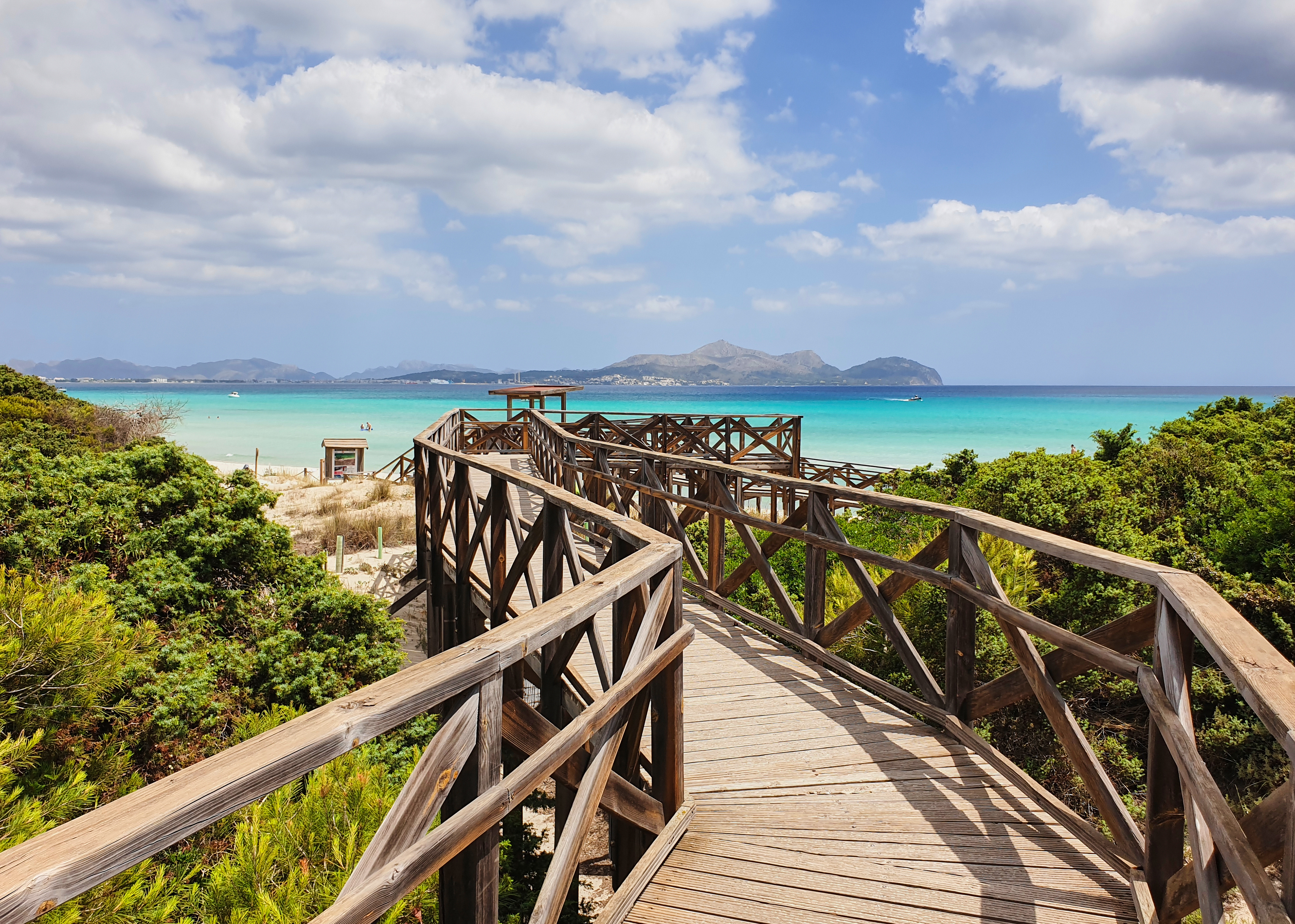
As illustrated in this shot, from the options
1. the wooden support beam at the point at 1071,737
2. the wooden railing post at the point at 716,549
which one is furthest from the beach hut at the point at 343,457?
the wooden support beam at the point at 1071,737

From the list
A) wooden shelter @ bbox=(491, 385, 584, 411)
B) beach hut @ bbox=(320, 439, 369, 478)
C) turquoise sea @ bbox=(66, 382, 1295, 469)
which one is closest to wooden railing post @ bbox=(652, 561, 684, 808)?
wooden shelter @ bbox=(491, 385, 584, 411)

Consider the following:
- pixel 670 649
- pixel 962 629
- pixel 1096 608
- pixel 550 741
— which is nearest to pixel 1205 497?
pixel 1096 608

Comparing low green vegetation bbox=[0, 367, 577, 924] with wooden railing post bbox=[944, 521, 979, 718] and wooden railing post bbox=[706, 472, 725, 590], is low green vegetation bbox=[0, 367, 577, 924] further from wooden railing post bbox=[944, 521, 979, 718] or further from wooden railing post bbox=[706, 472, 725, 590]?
wooden railing post bbox=[706, 472, 725, 590]

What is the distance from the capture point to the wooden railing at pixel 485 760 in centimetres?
98

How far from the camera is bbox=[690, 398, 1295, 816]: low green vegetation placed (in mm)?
4895

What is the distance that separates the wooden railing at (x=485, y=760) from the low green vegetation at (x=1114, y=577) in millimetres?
3017

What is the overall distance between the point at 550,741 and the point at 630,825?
48.6 inches

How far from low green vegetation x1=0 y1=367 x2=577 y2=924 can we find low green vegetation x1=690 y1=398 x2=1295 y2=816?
336cm

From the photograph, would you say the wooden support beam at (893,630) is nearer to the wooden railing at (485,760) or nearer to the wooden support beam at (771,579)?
the wooden support beam at (771,579)

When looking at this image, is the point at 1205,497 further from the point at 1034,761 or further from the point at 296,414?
the point at 296,414

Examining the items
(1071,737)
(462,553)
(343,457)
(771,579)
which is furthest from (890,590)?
(343,457)

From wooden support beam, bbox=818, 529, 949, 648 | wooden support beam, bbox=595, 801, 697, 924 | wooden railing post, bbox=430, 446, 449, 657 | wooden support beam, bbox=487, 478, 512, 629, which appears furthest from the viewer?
wooden railing post, bbox=430, 446, 449, 657

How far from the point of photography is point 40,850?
3.00 ft

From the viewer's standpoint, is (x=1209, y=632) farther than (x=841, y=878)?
No
